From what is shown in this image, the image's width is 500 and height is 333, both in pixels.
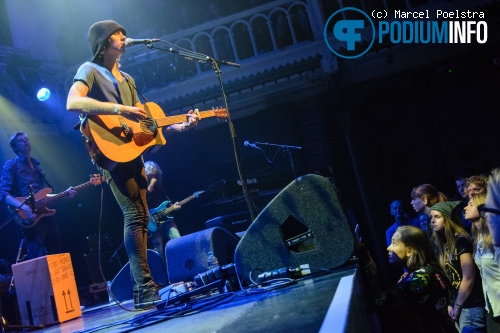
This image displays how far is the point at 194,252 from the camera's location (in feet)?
11.7

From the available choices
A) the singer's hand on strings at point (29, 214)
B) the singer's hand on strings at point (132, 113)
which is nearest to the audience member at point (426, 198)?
the singer's hand on strings at point (132, 113)

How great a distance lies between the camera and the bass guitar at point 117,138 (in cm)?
281

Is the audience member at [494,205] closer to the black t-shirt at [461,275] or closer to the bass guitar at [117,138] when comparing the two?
the black t-shirt at [461,275]

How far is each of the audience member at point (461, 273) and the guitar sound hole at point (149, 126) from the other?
2.14 meters

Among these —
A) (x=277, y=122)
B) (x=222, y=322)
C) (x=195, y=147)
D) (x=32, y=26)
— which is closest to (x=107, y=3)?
(x=32, y=26)

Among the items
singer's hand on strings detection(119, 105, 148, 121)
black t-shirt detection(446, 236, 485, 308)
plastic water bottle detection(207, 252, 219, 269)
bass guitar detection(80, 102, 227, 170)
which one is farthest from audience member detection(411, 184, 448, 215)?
singer's hand on strings detection(119, 105, 148, 121)

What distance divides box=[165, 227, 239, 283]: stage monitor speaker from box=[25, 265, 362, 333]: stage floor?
37.4 inches

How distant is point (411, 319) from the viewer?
10.3 feet

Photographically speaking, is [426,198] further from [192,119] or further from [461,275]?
[192,119]

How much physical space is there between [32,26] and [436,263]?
9631 mm

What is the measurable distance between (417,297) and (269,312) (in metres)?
1.91

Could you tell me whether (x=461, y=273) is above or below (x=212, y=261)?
below

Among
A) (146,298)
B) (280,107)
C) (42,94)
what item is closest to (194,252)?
(146,298)

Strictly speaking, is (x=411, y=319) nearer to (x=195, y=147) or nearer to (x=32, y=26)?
(x=195, y=147)
